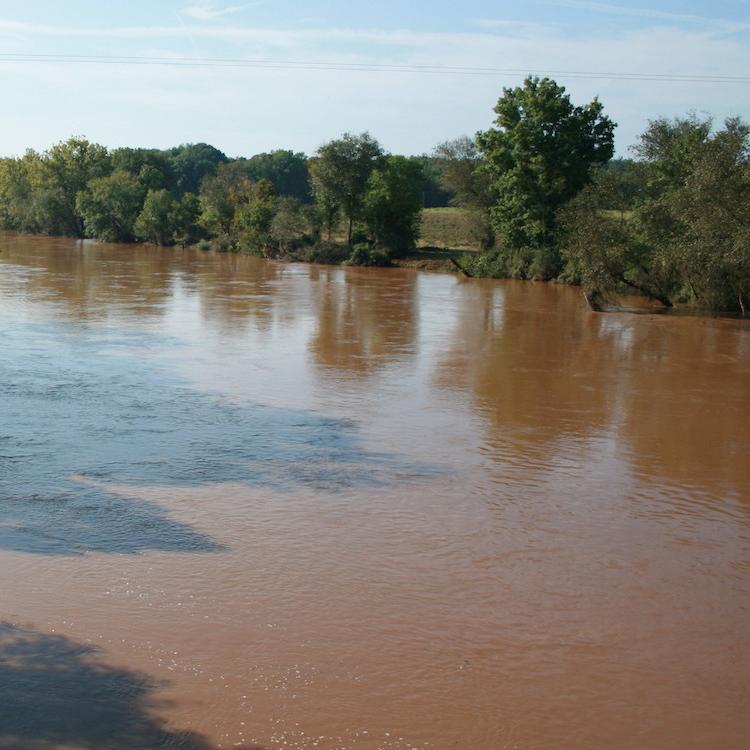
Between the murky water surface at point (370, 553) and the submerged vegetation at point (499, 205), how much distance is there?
33.0ft

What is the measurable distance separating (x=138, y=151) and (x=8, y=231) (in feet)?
62.7

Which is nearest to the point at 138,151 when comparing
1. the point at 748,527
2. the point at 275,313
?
the point at 275,313

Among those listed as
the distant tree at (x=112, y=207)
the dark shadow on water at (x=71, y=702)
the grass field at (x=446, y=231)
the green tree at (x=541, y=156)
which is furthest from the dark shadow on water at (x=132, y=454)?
the distant tree at (x=112, y=207)

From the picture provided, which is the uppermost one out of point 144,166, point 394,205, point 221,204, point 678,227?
point 144,166

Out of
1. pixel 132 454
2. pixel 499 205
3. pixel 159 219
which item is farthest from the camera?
pixel 159 219

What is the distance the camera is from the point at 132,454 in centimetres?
1359

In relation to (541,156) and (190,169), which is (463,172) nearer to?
(541,156)

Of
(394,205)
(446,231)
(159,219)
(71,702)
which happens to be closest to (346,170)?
(394,205)

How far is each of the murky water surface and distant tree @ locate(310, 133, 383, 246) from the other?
37.3 meters

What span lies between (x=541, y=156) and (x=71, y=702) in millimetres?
39649

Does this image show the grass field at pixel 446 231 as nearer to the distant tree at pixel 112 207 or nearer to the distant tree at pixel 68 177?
the distant tree at pixel 112 207

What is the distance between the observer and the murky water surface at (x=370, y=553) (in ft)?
23.2

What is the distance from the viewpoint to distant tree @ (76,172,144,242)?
78.7m

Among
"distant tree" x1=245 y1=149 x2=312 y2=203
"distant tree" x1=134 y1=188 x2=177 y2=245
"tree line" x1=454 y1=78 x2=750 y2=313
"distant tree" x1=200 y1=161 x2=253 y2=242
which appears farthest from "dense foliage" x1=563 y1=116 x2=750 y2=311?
"distant tree" x1=245 y1=149 x2=312 y2=203
